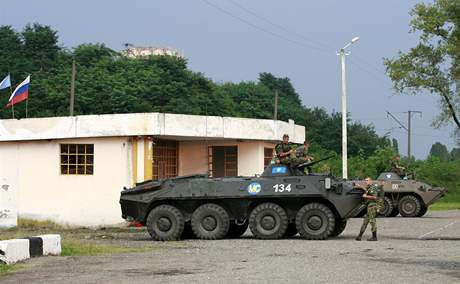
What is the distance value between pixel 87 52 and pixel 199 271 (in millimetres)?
54524

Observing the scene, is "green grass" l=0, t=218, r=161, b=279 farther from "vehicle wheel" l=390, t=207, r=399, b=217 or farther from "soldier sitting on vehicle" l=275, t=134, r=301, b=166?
"vehicle wheel" l=390, t=207, r=399, b=217

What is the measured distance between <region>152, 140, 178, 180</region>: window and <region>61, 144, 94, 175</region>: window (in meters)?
1.98

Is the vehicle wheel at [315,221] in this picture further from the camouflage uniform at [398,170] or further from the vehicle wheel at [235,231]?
the camouflage uniform at [398,170]

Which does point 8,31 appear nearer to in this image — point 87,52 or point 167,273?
point 87,52

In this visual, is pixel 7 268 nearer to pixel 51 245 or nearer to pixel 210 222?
pixel 51 245

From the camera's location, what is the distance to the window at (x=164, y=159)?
89.8 feet

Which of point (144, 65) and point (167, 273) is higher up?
point (144, 65)

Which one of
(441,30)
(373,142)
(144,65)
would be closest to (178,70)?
(144,65)

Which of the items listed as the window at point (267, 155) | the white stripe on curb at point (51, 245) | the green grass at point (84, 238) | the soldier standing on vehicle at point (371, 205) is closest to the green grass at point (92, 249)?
the green grass at point (84, 238)

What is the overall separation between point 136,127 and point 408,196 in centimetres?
1075

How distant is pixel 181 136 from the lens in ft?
87.1

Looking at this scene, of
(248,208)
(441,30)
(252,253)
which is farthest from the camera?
(441,30)

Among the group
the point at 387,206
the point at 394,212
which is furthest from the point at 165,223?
the point at 394,212

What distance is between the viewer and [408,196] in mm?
30938
